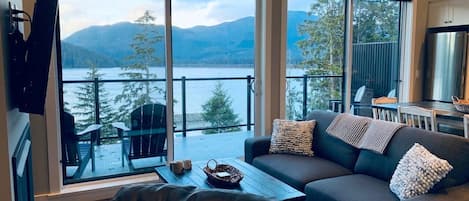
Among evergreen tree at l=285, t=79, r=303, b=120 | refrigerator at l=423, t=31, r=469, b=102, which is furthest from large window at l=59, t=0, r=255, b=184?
refrigerator at l=423, t=31, r=469, b=102

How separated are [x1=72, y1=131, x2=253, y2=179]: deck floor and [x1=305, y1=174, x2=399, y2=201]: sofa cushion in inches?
67.3

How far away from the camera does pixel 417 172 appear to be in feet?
7.71

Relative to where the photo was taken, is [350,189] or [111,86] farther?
[111,86]

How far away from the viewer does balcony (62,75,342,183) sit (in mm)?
3729

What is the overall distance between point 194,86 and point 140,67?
2.08 feet

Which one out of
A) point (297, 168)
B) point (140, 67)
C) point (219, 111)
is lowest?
point (297, 168)

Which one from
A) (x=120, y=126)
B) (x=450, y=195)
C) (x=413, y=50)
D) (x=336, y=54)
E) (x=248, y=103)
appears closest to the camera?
(x=450, y=195)

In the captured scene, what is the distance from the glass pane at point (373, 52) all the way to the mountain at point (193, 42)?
818 millimetres

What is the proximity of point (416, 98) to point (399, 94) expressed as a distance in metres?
0.26

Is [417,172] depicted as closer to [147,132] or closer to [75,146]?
[147,132]

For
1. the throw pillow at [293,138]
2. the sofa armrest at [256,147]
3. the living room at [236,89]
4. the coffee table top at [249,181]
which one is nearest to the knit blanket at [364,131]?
the throw pillow at [293,138]

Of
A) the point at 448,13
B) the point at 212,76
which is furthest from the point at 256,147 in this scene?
the point at 448,13

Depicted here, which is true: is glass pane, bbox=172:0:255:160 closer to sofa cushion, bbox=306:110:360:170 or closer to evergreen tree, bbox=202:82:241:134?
evergreen tree, bbox=202:82:241:134

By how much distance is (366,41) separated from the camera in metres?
5.00
